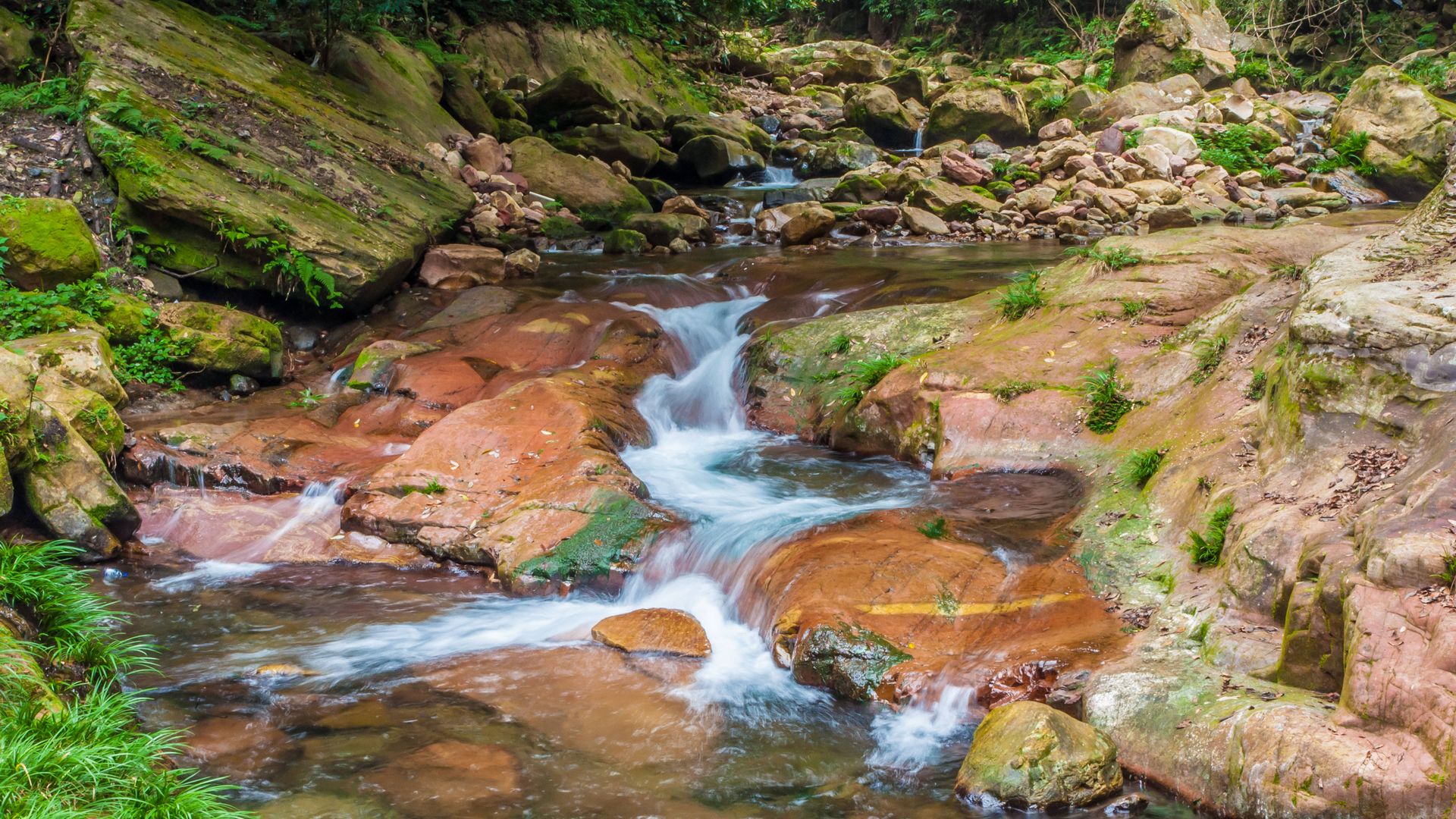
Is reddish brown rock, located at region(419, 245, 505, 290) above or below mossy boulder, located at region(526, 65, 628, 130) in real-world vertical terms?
below

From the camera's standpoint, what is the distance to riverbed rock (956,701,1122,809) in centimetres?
395

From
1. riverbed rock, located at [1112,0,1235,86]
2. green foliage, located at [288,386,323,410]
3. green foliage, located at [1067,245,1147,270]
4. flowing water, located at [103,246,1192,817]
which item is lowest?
flowing water, located at [103,246,1192,817]

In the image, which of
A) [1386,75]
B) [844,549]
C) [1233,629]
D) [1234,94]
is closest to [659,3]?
[1234,94]

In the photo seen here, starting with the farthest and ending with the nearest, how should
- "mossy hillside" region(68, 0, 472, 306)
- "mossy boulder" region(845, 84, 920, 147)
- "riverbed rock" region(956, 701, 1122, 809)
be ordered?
"mossy boulder" region(845, 84, 920, 147)
"mossy hillside" region(68, 0, 472, 306)
"riverbed rock" region(956, 701, 1122, 809)

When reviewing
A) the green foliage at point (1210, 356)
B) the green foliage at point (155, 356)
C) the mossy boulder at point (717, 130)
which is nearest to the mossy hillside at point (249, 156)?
the green foliage at point (155, 356)

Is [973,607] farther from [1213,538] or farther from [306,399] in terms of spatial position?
[306,399]

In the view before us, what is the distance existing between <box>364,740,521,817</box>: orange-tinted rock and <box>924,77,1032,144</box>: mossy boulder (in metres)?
18.7

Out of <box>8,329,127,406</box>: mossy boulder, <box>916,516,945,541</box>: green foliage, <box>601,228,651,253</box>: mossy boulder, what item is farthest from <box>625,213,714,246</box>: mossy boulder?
<box>916,516,945,541</box>: green foliage

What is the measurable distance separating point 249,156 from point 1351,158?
16685 millimetres

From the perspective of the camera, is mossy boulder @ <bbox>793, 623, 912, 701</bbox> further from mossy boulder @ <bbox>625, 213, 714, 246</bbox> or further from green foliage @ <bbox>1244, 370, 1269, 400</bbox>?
mossy boulder @ <bbox>625, 213, 714, 246</bbox>

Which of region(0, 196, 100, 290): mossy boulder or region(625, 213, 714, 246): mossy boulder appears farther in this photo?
region(625, 213, 714, 246): mossy boulder

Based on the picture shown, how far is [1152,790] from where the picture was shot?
3.98m

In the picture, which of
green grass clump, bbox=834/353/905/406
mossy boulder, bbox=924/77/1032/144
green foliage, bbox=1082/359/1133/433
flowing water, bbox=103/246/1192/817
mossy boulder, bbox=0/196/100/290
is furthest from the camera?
mossy boulder, bbox=924/77/1032/144

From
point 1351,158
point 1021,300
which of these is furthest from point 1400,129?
point 1021,300
